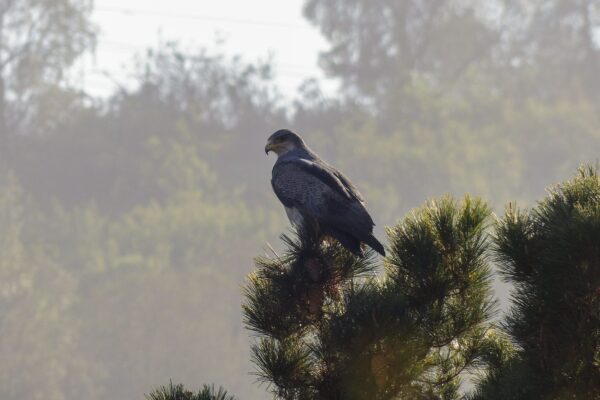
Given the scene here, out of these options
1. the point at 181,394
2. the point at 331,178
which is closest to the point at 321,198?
the point at 331,178

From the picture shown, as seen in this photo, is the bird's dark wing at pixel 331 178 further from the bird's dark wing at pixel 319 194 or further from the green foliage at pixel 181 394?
the green foliage at pixel 181 394

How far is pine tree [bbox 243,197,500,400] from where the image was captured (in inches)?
241

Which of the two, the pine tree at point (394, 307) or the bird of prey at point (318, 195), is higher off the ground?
the bird of prey at point (318, 195)

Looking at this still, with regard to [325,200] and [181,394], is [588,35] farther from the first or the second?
[181,394]

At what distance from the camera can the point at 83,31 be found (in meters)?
62.9

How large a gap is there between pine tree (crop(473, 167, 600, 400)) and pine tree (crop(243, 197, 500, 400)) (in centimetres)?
29

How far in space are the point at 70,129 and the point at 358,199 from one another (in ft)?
190

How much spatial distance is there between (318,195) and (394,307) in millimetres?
3472

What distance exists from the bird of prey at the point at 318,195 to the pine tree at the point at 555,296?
1.27 m

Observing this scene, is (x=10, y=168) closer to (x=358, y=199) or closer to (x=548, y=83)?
(x=548, y=83)

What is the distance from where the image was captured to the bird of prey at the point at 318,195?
804cm

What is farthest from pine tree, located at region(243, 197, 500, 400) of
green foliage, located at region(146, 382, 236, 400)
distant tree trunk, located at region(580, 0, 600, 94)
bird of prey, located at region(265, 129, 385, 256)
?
distant tree trunk, located at region(580, 0, 600, 94)

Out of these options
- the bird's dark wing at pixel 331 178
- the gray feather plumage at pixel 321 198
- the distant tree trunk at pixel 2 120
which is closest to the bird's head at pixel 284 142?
the gray feather plumage at pixel 321 198

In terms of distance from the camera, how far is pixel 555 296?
6090 mm
